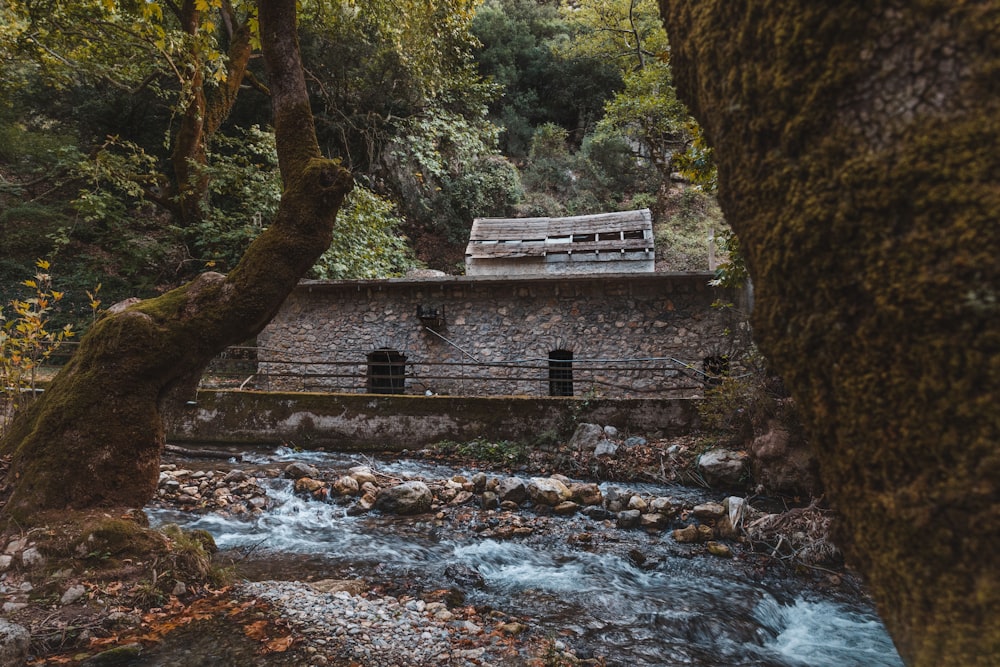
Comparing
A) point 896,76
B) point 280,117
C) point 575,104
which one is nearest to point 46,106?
point 280,117

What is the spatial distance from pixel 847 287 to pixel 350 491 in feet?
20.4

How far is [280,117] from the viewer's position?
4.09 m

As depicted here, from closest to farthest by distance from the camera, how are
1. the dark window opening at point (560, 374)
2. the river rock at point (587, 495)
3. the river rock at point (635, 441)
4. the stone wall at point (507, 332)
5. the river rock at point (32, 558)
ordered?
A: the river rock at point (32, 558), the river rock at point (587, 495), the river rock at point (635, 441), the stone wall at point (507, 332), the dark window opening at point (560, 374)

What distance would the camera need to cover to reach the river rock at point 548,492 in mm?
6137

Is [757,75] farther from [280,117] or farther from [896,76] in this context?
[280,117]

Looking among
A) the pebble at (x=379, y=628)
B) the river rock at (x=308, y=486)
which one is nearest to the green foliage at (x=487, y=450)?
the river rock at (x=308, y=486)

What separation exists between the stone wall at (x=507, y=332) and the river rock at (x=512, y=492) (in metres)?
3.98

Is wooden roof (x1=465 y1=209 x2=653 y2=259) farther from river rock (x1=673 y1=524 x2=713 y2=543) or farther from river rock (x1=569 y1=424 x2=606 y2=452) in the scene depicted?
river rock (x1=673 y1=524 x2=713 y2=543)

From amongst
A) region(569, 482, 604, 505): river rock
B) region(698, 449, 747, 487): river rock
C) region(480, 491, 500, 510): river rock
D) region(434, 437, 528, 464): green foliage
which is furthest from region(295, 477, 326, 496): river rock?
region(698, 449, 747, 487): river rock

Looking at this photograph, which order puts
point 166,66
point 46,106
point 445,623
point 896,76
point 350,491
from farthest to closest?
point 46,106
point 166,66
point 350,491
point 445,623
point 896,76

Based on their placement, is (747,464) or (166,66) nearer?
(747,464)

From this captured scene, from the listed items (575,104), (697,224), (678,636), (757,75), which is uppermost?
(575,104)

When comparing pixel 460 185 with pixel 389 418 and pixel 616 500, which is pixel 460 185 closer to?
pixel 389 418

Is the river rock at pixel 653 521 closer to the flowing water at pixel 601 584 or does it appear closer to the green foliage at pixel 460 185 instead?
the flowing water at pixel 601 584
